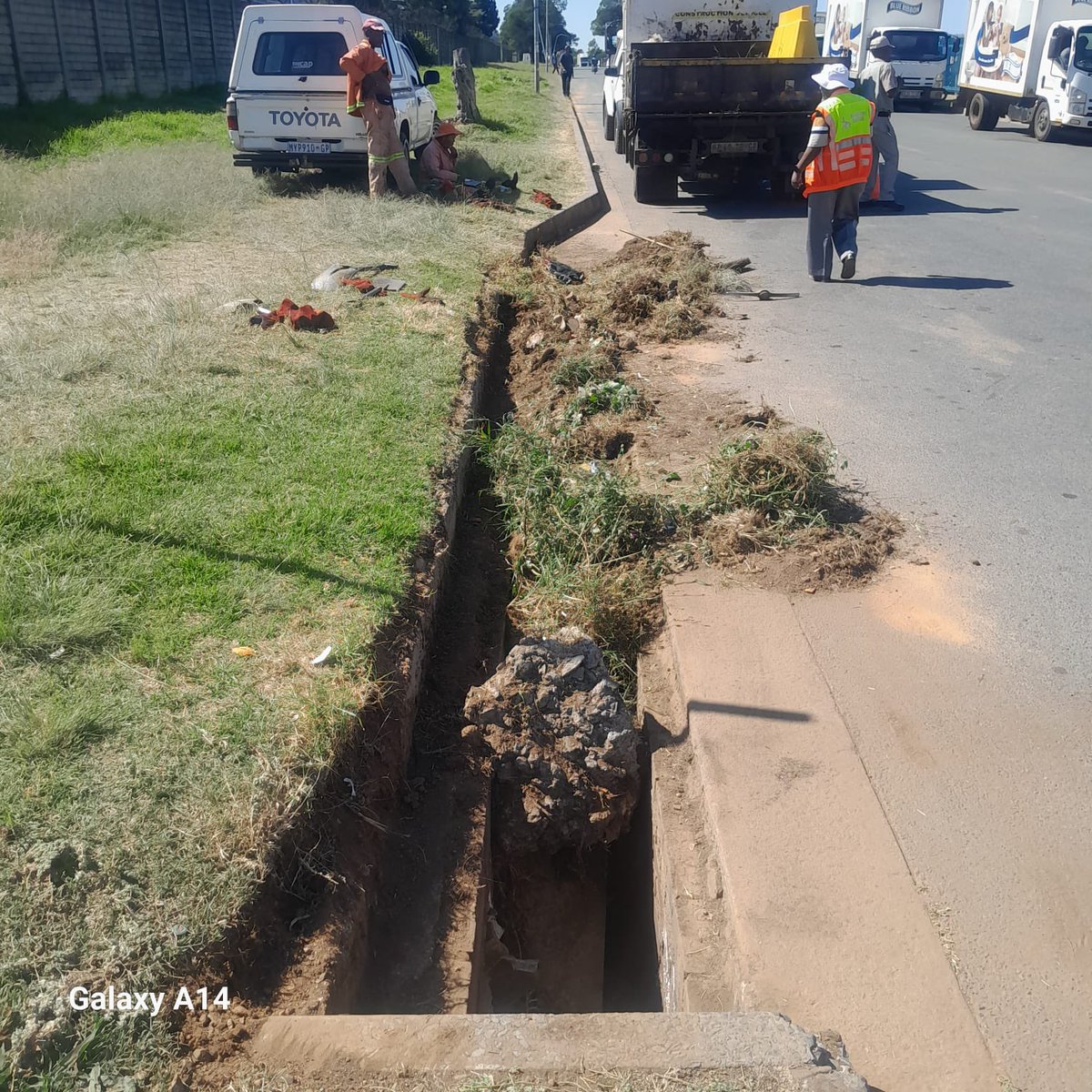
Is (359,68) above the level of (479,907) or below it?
above

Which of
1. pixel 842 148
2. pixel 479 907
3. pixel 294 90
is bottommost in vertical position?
pixel 479 907

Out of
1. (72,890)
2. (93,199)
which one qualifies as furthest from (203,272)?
(72,890)

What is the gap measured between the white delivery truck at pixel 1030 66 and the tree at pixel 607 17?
9312mm

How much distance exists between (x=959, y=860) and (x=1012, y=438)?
371 cm

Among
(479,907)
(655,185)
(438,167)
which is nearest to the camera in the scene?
(479,907)

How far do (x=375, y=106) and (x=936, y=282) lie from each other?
6672mm

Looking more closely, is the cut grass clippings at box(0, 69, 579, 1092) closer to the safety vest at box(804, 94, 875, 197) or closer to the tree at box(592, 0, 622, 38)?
the safety vest at box(804, 94, 875, 197)

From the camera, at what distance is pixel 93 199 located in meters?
11.0

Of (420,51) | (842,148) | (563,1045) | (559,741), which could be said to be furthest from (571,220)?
(420,51)

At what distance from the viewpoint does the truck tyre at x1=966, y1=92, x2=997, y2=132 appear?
990 inches

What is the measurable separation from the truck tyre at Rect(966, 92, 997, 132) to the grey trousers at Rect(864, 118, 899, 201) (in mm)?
13689

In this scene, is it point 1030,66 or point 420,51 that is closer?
point 1030,66

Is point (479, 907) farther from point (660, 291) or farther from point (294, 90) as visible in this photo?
point (294, 90)

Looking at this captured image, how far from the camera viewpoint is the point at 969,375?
Answer: 709 cm
